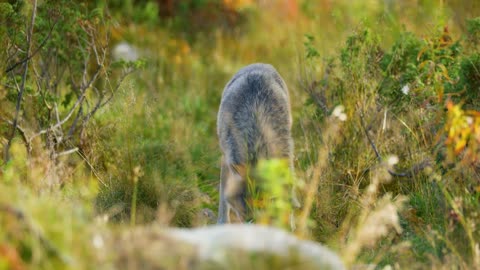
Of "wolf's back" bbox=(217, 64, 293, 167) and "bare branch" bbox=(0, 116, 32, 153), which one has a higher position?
"wolf's back" bbox=(217, 64, 293, 167)

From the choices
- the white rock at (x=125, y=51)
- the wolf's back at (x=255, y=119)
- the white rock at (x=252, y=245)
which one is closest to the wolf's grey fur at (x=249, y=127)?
the wolf's back at (x=255, y=119)

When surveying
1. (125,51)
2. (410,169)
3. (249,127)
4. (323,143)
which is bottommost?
(410,169)

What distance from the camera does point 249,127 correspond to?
6.05 m

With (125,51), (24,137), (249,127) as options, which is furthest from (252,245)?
(125,51)

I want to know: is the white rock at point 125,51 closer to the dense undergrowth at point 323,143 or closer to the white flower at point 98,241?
the dense undergrowth at point 323,143

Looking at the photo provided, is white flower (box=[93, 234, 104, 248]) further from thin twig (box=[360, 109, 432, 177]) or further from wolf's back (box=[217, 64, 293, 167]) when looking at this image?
thin twig (box=[360, 109, 432, 177])

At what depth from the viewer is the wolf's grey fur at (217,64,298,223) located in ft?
18.9

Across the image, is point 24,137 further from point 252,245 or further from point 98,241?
point 252,245

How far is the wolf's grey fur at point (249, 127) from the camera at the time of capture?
5758mm

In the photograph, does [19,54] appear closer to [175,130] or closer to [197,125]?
[175,130]

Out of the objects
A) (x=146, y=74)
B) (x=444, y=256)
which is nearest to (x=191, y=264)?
(x=444, y=256)

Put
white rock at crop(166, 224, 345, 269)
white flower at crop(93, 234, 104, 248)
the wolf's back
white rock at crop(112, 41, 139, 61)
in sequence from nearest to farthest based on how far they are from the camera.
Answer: white flower at crop(93, 234, 104, 248), white rock at crop(166, 224, 345, 269), the wolf's back, white rock at crop(112, 41, 139, 61)

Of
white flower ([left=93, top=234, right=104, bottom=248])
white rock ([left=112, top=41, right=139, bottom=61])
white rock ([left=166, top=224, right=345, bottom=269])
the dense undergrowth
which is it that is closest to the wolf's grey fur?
the dense undergrowth

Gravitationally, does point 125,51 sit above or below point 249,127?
above
